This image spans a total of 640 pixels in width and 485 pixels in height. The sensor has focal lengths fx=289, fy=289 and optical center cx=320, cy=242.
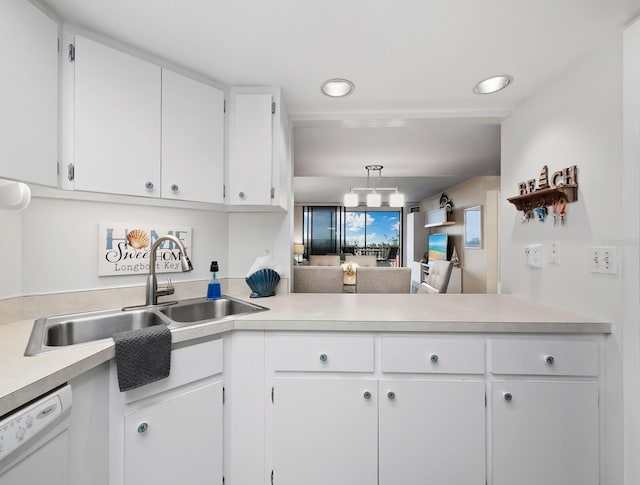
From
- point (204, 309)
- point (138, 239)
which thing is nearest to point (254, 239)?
point (204, 309)

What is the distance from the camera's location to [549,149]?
5.10ft

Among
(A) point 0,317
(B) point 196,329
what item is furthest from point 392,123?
(A) point 0,317

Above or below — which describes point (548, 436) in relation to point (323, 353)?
below

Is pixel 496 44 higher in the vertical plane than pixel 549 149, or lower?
higher

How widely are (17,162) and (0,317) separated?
655mm

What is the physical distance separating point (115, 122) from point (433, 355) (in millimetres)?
1687

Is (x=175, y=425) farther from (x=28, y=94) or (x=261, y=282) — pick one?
(x=28, y=94)

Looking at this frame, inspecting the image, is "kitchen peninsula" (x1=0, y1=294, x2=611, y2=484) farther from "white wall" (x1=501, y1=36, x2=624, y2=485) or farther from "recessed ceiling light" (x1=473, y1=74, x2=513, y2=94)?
"recessed ceiling light" (x1=473, y1=74, x2=513, y2=94)

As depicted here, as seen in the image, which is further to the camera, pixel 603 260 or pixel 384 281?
pixel 384 281

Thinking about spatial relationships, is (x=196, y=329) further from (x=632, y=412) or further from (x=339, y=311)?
(x=632, y=412)

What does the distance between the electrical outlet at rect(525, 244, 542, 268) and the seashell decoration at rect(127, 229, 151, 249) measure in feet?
7.09

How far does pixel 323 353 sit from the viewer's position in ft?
4.11

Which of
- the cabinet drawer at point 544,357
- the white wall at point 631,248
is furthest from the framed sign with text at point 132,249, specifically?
the white wall at point 631,248

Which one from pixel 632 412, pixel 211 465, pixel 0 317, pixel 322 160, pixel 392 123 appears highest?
pixel 322 160
